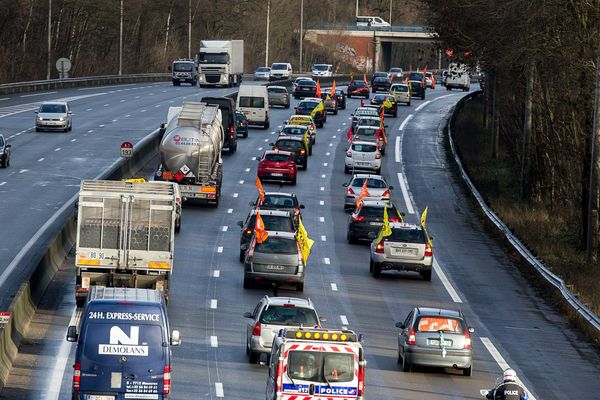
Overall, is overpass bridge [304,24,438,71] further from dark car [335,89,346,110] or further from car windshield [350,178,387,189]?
car windshield [350,178,387,189]

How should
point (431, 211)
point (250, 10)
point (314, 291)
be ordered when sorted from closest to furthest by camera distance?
point (314, 291) → point (431, 211) → point (250, 10)

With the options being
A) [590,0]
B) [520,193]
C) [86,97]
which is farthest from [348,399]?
[86,97]

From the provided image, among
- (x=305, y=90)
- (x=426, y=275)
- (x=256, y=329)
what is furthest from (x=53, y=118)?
(x=256, y=329)

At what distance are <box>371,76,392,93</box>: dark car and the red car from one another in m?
60.6

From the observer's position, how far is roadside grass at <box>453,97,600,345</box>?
4003 centimetres

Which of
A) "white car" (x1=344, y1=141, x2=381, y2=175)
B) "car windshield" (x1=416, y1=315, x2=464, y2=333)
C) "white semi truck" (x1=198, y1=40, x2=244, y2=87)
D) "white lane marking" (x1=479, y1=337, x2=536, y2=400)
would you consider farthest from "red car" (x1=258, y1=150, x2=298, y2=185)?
"white semi truck" (x1=198, y1=40, x2=244, y2=87)

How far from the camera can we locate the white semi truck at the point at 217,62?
11169 cm

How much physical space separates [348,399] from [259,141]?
58.1 meters

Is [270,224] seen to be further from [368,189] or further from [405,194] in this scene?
[405,194]

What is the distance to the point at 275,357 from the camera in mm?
21438

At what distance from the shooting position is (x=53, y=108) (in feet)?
256

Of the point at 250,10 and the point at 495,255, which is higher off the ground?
the point at 250,10

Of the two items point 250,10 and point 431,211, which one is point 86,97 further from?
point 250,10

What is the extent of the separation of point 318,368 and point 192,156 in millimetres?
31161
